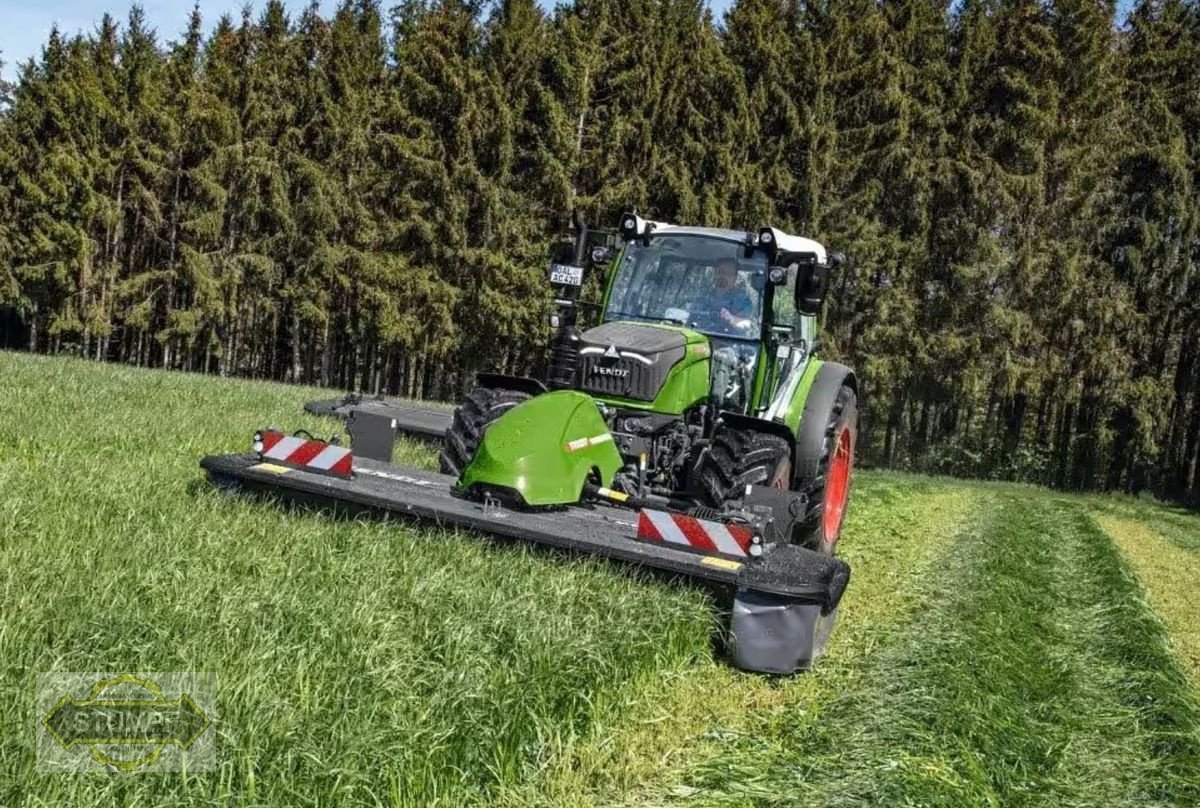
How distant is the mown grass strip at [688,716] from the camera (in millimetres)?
3634

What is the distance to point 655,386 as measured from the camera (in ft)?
22.9

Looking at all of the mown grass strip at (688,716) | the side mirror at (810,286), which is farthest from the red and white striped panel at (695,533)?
the side mirror at (810,286)

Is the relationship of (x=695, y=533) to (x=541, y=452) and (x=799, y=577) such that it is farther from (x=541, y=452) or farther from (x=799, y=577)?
(x=541, y=452)

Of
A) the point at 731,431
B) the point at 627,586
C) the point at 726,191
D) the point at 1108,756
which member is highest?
the point at 726,191

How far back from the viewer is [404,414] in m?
10.8

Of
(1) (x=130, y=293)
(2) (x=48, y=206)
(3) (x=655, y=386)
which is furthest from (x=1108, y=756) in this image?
(2) (x=48, y=206)

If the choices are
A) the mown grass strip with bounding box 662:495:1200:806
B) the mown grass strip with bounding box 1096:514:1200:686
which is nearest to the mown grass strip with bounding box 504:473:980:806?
the mown grass strip with bounding box 662:495:1200:806

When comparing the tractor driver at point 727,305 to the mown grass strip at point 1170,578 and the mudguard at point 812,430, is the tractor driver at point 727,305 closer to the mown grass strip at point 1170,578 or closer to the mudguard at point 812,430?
the mudguard at point 812,430

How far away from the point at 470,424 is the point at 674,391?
1445mm

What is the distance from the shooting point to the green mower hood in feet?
19.7

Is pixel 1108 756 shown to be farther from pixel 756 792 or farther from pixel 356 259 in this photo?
pixel 356 259

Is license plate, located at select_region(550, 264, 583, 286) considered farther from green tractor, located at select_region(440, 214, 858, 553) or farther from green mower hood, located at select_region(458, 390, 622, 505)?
green mower hood, located at select_region(458, 390, 622, 505)

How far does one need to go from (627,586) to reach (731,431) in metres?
1.89

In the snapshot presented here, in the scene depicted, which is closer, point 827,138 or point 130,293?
point 827,138
